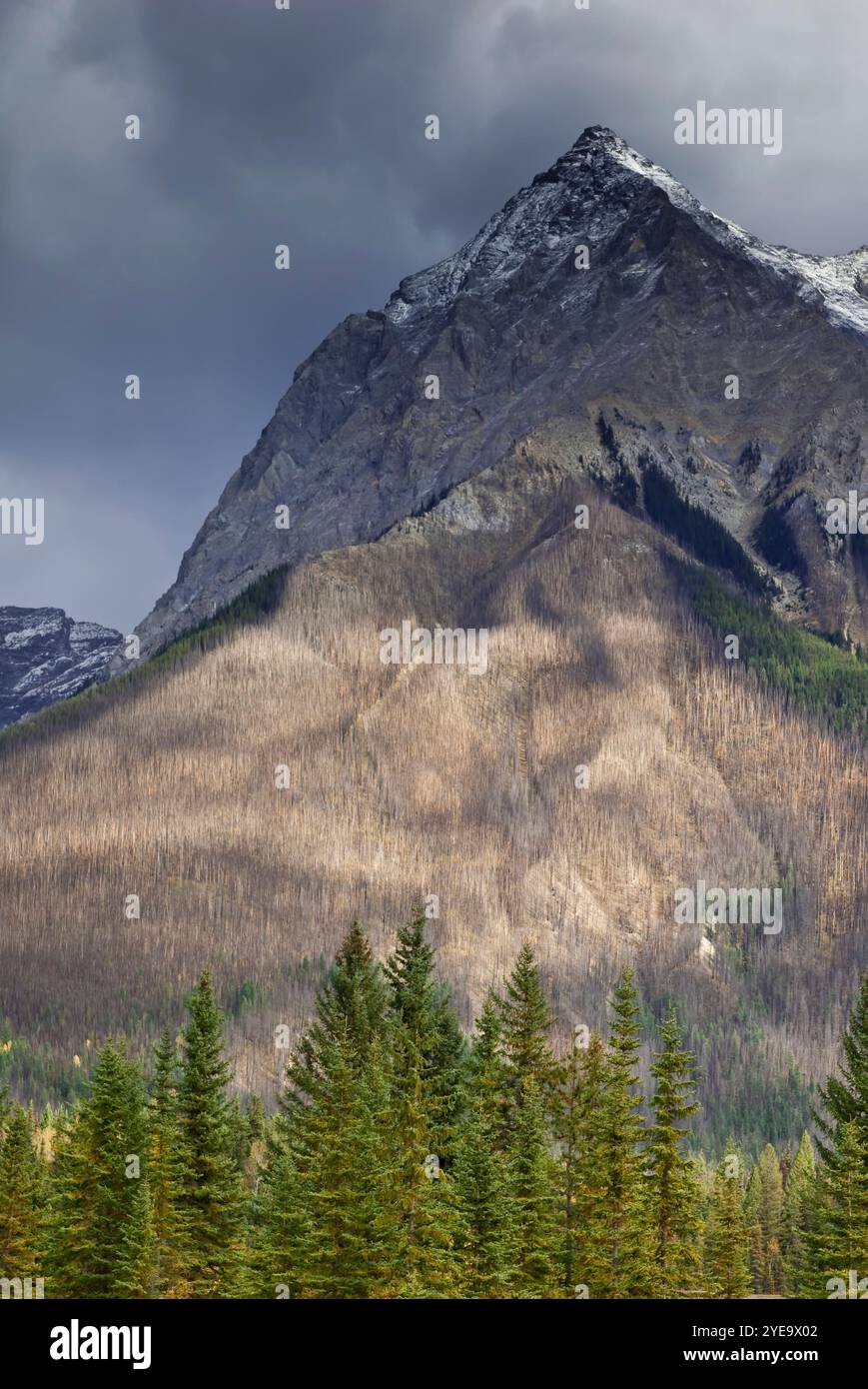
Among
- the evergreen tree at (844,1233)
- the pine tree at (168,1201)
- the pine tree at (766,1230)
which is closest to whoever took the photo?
the evergreen tree at (844,1233)

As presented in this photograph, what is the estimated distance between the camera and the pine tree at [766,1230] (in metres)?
109

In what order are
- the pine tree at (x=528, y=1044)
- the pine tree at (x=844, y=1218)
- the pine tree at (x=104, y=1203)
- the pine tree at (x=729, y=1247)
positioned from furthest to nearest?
the pine tree at (x=729, y=1247) < the pine tree at (x=528, y=1044) < the pine tree at (x=104, y=1203) < the pine tree at (x=844, y=1218)

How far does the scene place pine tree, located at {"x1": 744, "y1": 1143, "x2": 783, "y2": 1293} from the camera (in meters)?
109

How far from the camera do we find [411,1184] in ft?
173

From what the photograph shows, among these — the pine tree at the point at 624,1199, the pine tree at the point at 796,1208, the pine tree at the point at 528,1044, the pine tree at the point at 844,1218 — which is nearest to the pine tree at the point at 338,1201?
the pine tree at the point at 528,1044

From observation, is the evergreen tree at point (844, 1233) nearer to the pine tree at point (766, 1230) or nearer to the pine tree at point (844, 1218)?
the pine tree at point (844, 1218)

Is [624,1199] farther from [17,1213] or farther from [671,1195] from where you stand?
[17,1213]

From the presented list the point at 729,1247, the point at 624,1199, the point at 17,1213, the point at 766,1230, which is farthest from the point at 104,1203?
the point at 766,1230

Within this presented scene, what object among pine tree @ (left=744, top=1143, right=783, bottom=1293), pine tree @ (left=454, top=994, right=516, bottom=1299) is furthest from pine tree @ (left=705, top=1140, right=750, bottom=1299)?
pine tree @ (left=744, top=1143, right=783, bottom=1293)

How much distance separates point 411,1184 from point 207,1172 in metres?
11.0

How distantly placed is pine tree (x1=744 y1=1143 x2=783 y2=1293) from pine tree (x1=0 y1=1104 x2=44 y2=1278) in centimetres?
5507

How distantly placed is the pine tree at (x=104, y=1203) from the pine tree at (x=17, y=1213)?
8.81 ft
